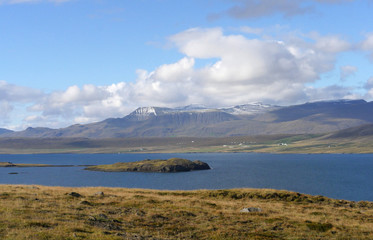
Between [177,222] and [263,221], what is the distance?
870cm

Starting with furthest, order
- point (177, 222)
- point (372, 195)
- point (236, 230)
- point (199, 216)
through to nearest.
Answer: point (372, 195) < point (199, 216) < point (177, 222) < point (236, 230)

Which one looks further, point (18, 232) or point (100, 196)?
point (100, 196)

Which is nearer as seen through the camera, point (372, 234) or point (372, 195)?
point (372, 234)

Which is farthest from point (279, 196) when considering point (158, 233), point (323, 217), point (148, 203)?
point (158, 233)

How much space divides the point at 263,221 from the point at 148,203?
55.9 feet

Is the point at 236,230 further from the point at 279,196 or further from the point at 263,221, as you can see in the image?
the point at 279,196

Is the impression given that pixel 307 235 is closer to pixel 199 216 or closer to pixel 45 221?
pixel 199 216

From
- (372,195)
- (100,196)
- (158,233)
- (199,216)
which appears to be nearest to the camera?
(158,233)

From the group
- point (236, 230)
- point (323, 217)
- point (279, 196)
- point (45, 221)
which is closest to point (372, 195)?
point (279, 196)

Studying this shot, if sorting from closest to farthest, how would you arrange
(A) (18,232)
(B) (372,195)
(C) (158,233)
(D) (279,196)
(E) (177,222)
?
(A) (18,232) < (C) (158,233) < (E) (177,222) < (D) (279,196) < (B) (372,195)

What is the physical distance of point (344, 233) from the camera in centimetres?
3344

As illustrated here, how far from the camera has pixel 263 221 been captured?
124 feet

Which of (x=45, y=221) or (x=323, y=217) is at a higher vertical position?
(x=45, y=221)

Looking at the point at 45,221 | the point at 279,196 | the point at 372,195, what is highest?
the point at 45,221
